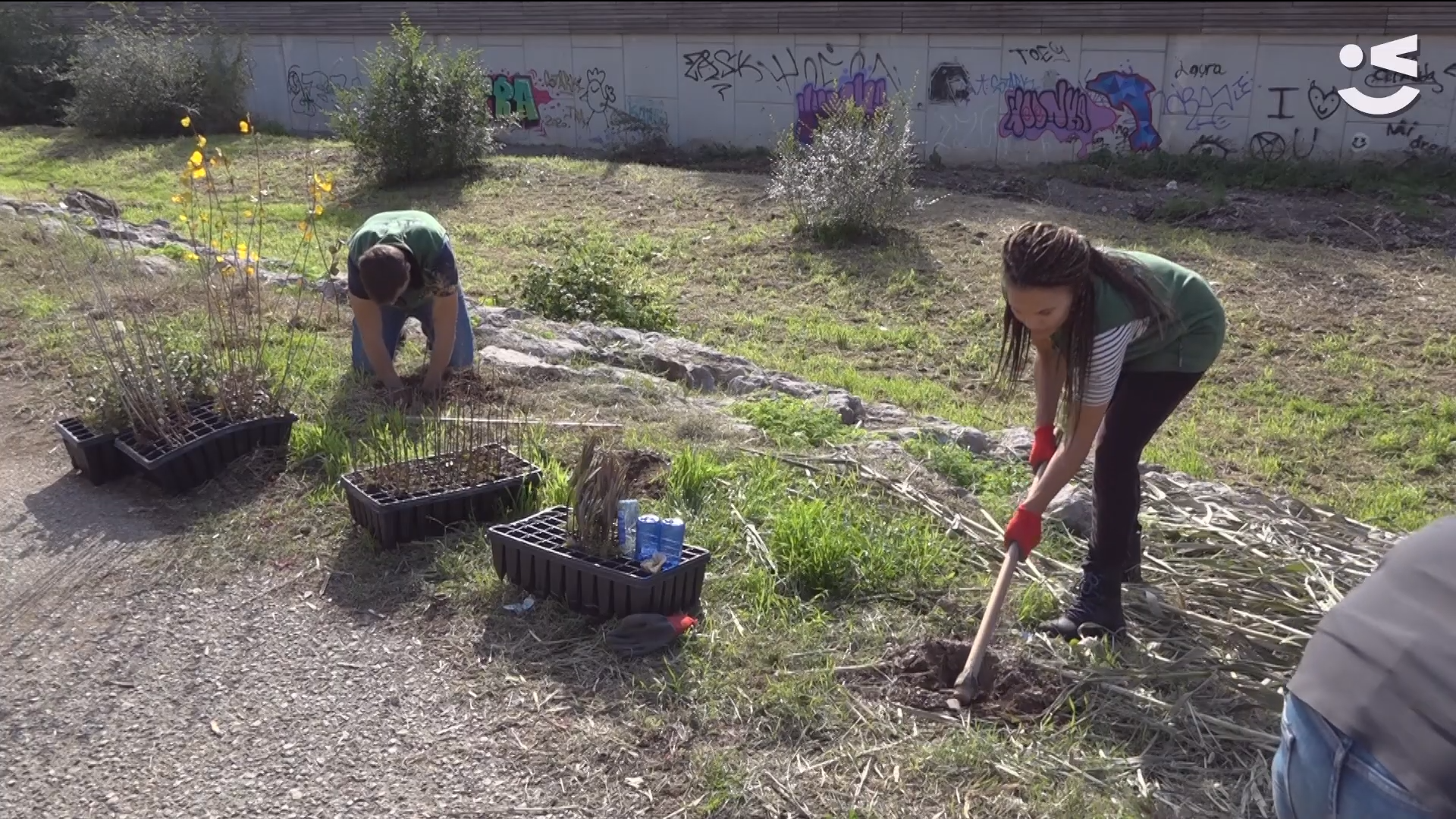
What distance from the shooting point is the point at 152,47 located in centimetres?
1998

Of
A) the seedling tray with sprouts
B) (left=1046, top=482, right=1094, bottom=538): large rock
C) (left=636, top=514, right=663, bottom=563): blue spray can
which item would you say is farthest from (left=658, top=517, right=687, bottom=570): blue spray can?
(left=1046, top=482, right=1094, bottom=538): large rock

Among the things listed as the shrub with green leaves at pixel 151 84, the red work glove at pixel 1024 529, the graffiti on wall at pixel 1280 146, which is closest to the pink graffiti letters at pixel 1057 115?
the graffiti on wall at pixel 1280 146

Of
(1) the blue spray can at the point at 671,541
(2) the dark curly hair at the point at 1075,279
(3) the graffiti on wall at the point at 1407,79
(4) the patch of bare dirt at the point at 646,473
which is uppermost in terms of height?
(3) the graffiti on wall at the point at 1407,79

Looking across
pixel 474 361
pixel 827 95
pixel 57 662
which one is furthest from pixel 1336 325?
pixel 827 95

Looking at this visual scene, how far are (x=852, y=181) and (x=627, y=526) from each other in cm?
845

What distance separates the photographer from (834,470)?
5.03m

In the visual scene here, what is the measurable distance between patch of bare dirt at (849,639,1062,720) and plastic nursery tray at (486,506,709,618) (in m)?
0.64

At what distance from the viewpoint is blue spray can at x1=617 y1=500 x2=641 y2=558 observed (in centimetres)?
371

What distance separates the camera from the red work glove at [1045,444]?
3826 mm

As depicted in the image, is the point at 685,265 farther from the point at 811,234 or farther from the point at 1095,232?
the point at 1095,232

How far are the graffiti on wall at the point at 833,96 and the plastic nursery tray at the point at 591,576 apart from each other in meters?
14.4

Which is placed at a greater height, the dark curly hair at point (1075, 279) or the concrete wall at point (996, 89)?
the concrete wall at point (996, 89)

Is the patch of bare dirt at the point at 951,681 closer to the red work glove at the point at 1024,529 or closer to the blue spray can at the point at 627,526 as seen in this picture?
the red work glove at the point at 1024,529

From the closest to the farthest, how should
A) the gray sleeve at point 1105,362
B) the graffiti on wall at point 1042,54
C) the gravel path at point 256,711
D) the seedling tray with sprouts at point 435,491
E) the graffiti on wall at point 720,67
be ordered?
1. the gravel path at point 256,711
2. the gray sleeve at point 1105,362
3. the seedling tray with sprouts at point 435,491
4. the graffiti on wall at point 1042,54
5. the graffiti on wall at point 720,67
